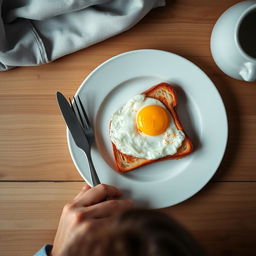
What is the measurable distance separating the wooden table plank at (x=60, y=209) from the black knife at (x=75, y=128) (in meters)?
0.09

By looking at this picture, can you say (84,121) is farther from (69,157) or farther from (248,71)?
(248,71)

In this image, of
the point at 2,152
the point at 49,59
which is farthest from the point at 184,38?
the point at 2,152

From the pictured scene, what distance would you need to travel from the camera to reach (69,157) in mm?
990

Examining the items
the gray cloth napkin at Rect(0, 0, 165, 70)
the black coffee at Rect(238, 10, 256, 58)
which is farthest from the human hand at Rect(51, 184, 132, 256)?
the black coffee at Rect(238, 10, 256, 58)

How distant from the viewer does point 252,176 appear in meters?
0.99

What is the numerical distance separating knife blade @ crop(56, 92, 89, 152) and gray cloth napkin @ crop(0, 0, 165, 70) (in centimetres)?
13

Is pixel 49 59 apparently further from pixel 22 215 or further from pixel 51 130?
pixel 22 215

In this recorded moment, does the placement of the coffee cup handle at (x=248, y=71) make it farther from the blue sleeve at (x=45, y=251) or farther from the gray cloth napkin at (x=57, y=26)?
the blue sleeve at (x=45, y=251)

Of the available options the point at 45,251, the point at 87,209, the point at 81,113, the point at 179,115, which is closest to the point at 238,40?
the point at 179,115

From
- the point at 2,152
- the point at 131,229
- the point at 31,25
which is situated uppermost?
the point at 31,25

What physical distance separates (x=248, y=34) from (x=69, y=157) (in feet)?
1.91

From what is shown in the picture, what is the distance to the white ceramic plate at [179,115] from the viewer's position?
947mm

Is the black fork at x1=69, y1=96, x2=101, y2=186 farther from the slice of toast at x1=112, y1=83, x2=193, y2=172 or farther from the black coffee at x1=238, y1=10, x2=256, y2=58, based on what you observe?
the black coffee at x1=238, y1=10, x2=256, y2=58

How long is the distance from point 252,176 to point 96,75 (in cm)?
53
